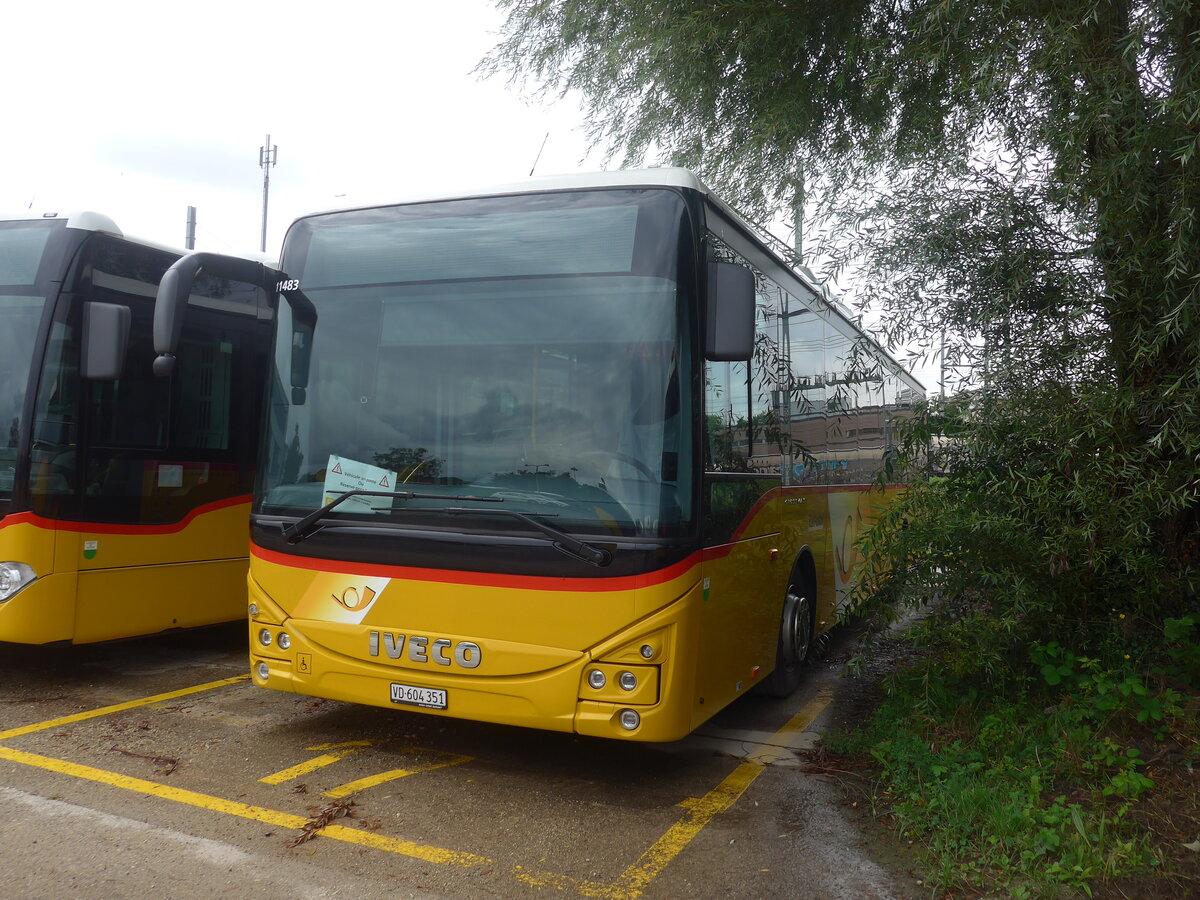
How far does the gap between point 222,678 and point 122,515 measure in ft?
4.62

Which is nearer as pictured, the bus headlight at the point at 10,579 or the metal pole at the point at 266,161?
the bus headlight at the point at 10,579

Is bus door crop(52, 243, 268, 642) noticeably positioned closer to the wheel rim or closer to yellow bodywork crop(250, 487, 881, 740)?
yellow bodywork crop(250, 487, 881, 740)

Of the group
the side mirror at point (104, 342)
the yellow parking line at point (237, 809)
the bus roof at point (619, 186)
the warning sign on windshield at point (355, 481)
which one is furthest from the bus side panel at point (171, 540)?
the bus roof at point (619, 186)

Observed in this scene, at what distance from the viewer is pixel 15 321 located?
676 centimetres

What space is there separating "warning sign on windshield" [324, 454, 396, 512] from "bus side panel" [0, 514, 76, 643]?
2.48 metres

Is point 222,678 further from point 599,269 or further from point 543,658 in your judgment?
point 599,269

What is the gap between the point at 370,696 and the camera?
5266 millimetres

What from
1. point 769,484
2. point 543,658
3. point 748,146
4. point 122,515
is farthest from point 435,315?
point 122,515

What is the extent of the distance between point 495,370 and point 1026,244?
2968 mm

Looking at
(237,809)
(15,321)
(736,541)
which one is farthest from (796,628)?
(15,321)

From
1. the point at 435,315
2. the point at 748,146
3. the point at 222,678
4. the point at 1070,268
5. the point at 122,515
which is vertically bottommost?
the point at 222,678

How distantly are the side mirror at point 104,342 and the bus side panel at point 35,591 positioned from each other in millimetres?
1122

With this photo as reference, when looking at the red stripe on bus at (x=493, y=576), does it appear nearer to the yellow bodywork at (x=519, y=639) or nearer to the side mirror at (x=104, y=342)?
the yellow bodywork at (x=519, y=639)

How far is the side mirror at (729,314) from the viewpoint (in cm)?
502
